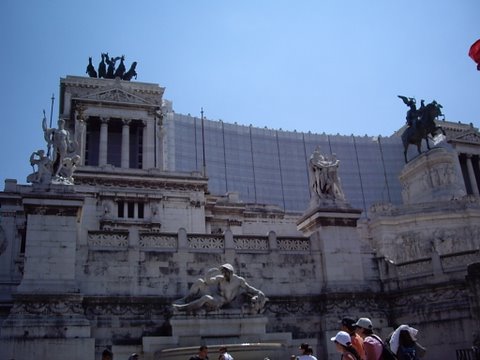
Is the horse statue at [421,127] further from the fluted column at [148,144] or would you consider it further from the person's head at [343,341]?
the person's head at [343,341]

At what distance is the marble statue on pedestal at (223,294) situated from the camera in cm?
2112

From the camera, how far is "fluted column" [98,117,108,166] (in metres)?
52.5

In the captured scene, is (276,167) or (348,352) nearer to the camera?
(348,352)

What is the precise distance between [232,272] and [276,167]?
1918 inches

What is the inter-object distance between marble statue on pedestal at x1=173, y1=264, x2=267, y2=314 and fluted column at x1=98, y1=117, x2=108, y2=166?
33.3 metres

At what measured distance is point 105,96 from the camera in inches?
2141

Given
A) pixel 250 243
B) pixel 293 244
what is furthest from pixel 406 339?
pixel 293 244

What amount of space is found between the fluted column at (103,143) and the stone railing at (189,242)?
103 ft

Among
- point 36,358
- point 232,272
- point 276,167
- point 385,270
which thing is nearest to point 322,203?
point 385,270

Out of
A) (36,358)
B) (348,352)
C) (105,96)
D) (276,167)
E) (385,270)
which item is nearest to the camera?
(348,352)

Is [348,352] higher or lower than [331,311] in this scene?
lower

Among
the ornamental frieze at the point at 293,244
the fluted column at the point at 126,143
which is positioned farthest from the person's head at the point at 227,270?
the fluted column at the point at 126,143

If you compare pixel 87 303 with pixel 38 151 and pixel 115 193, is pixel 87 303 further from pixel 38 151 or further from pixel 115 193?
pixel 115 193

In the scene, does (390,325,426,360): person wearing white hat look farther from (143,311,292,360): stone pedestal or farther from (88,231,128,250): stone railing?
(88,231,128,250): stone railing
